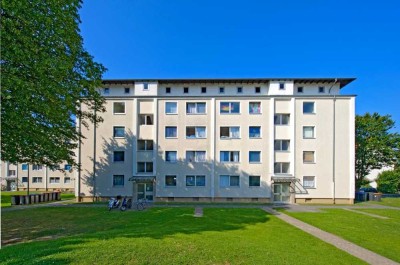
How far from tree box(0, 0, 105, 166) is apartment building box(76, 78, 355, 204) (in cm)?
1407

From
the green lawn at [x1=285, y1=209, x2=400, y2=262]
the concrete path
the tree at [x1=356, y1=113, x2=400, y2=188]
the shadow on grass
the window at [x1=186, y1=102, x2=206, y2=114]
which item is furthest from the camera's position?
the tree at [x1=356, y1=113, x2=400, y2=188]

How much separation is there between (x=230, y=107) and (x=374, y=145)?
2724 centimetres

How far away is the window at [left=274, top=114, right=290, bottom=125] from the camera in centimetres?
2880

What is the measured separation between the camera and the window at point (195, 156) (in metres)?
28.5

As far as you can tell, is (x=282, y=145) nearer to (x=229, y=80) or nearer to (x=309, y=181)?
(x=309, y=181)

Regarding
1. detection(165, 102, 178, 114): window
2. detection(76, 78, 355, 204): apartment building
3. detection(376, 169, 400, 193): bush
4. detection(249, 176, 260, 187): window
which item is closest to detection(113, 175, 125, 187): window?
detection(76, 78, 355, 204): apartment building

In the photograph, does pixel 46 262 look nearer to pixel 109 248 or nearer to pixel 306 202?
pixel 109 248

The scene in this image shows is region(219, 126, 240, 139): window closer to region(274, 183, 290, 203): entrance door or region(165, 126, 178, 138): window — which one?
region(165, 126, 178, 138): window

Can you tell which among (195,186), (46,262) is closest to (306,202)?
(195,186)

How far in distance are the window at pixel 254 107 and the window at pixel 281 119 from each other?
223 cm

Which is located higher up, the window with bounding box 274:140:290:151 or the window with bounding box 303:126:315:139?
the window with bounding box 303:126:315:139

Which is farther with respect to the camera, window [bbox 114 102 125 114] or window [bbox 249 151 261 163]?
window [bbox 114 102 125 114]

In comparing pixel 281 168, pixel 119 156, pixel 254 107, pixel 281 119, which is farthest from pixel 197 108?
pixel 281 168

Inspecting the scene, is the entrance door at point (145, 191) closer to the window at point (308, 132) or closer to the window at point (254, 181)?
the window at point (254, 181)
